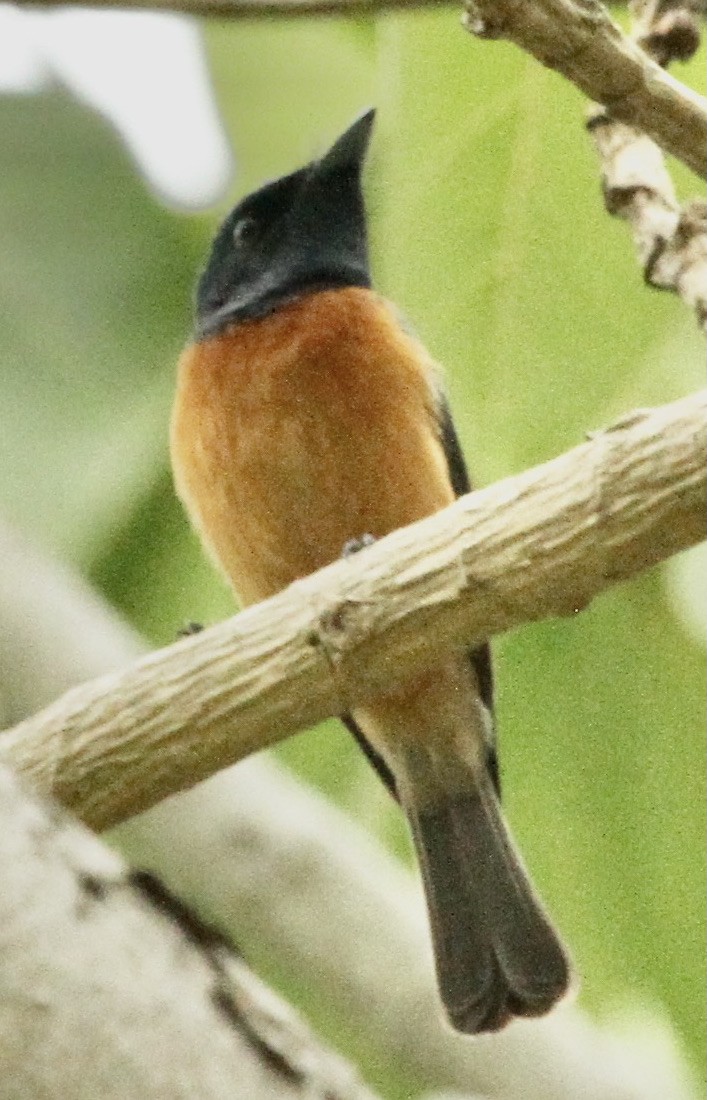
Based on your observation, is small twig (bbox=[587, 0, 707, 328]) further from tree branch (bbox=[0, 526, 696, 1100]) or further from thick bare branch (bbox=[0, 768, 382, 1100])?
thick bare branch (bbox=[0, 768, 382, 1100])

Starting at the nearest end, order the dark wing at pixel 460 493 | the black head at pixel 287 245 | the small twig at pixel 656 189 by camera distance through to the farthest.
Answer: the small twig at pixel 656 189 → the dark wing at pixel 460 493 → the black head at pixel 287 245

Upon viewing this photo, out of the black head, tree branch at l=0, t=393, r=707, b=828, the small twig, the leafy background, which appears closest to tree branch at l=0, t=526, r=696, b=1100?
the leafy background

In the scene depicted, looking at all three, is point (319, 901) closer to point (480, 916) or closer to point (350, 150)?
point (480, 916)

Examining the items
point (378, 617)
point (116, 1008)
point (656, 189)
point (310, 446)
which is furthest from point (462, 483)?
point (116, 1008)

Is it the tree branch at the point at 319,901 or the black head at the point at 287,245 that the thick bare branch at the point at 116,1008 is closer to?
the tree branch at the point at 319,901

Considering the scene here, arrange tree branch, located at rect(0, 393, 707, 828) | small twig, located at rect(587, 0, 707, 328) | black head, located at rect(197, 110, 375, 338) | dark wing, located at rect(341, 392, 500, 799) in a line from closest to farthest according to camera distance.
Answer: tree branch, located at rect(0, 393, 707, 828) < small twig, located at rect(587, 0, 707, 328) < dark wing, located at rect(341, 392, 500, 799) < black head, located at rect(197, 110, 375, 338)

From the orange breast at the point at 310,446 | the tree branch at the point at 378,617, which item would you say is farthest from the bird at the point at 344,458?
the tree branch at the point at 378,617
